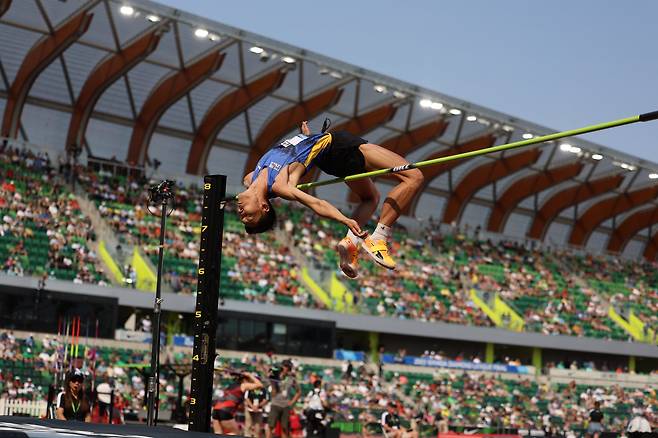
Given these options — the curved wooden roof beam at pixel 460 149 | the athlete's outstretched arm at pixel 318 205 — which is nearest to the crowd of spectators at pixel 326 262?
the curved wooden roof beam at pixel 460 149

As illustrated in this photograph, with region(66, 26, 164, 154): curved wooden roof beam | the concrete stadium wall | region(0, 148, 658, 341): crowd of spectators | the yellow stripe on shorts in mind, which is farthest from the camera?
→ region(66, 26, 164, 154): curved wooden roof beam

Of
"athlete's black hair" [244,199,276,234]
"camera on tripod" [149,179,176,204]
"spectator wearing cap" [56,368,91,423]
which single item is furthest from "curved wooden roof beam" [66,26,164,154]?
"athlete's black hair" [244,199,276,234]

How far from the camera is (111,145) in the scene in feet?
123

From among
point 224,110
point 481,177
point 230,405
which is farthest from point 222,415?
point 481,177

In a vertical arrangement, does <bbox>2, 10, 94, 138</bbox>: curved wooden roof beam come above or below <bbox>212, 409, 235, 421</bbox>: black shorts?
above

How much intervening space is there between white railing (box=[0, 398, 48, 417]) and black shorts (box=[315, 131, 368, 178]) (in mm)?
13047

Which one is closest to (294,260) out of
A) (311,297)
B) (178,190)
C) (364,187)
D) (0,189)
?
(311,297)

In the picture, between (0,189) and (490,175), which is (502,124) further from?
(0,189)

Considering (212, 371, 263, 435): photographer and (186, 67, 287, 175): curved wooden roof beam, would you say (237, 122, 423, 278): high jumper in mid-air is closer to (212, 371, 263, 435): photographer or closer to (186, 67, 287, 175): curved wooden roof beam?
(212, 371, 263, 435): photographer

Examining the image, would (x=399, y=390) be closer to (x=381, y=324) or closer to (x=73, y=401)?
(x=381, y=324)

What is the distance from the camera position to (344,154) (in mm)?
9422

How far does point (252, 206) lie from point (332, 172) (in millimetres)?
926

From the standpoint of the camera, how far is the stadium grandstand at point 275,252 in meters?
28.4

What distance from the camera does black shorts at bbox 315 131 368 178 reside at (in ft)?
30.8
